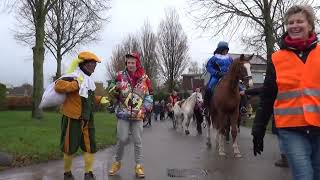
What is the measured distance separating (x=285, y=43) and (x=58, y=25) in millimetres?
37447

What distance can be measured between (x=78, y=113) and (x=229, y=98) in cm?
440

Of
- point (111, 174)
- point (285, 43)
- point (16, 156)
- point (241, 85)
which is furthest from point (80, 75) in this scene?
point (241, 85)

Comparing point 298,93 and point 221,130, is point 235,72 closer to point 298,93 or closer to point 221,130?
point 221,130

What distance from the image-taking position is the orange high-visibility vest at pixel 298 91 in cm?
450

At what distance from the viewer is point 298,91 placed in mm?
4574

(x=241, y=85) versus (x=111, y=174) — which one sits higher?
(x=241, y=85)

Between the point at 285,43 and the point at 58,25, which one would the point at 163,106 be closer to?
the point at 58,25

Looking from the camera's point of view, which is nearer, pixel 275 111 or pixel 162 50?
pixel 275 111

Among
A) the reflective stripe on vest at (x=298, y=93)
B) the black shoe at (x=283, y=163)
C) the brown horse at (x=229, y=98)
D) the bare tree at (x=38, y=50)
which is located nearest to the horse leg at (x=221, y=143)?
the brown horse at (x=229, y=98)

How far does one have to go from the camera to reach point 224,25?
27359mm

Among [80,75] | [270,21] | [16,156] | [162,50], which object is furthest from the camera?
[162,50]

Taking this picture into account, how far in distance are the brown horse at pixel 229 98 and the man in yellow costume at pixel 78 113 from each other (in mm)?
3929

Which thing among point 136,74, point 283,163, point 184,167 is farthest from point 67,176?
point 283,163

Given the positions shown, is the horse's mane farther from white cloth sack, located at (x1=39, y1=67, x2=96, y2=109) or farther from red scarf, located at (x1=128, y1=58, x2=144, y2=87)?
white cloth sack, located at (x1=39, y1=67, x2=96, y2=109)
